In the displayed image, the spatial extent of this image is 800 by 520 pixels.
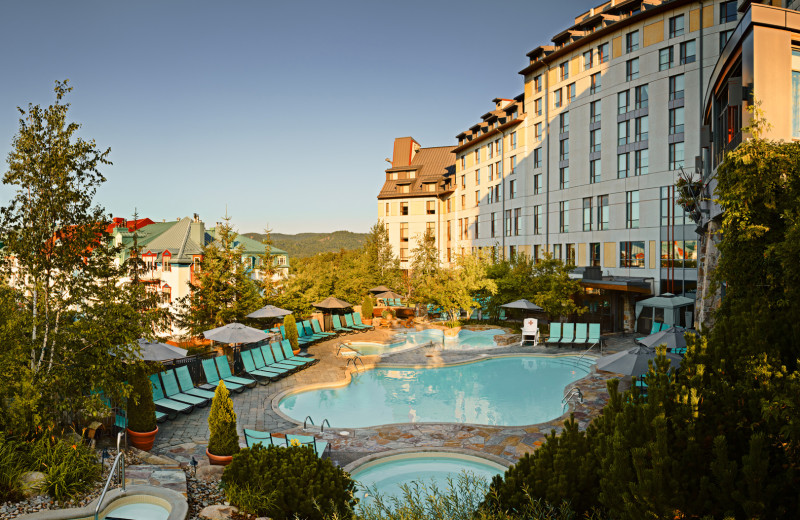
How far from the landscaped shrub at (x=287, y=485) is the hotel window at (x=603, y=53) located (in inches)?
1227

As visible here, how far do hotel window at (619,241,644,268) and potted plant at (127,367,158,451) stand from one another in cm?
2613

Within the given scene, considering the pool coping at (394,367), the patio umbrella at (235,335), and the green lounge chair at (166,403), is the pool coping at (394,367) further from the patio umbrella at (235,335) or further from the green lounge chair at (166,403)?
the green lounge chair at (166,403)

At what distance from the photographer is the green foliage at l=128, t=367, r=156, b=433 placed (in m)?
10.0

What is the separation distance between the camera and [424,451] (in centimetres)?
1021

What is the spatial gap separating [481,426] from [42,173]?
34.3 ft

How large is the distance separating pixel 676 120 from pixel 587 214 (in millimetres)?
7506

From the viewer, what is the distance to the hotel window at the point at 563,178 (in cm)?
3291

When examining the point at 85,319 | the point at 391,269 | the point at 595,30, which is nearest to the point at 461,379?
the point at 85,319

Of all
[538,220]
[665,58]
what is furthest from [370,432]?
[538,220]

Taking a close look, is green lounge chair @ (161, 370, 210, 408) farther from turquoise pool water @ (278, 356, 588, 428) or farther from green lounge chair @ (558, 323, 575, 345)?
green lounge chair @ (558, 323, 575, 345)

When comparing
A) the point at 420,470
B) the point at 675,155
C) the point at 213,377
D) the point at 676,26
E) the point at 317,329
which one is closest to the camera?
the point at 420,470

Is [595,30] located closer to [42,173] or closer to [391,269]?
[391,269]

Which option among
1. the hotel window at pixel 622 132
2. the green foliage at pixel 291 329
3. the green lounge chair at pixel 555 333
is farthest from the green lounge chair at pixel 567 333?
the hotel window at pixel 622 132

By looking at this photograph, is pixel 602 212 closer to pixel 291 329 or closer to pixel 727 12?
pixel 727 12
